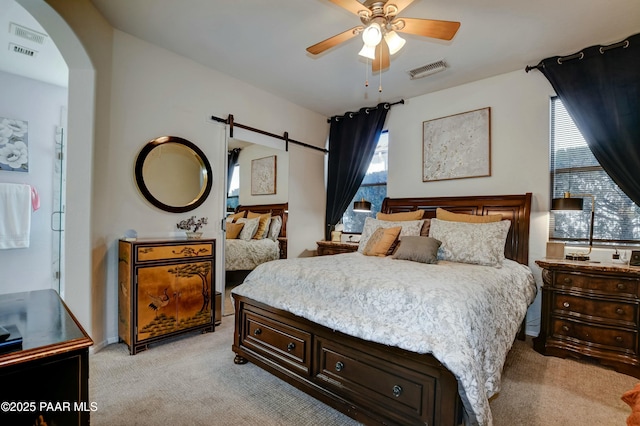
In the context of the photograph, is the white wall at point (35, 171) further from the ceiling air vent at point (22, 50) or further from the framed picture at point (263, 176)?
the framed picture at point (263, 176)

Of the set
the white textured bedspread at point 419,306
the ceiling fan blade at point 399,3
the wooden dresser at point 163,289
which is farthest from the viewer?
the wooden dresser at point 163,289

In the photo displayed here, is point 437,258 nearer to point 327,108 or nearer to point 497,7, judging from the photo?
point 497,7

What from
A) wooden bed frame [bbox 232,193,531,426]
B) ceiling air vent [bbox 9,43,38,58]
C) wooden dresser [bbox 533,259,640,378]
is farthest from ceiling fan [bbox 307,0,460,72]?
ceiling air vent [bbox 9,43,38,58]

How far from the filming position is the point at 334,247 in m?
4.48

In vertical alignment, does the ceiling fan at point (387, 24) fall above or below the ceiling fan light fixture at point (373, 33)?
above

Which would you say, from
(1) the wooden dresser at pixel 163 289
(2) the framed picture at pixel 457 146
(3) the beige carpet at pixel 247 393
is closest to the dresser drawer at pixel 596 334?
(3) the beige carpet at pixel 247 393

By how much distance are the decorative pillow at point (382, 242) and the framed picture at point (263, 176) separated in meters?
1.68

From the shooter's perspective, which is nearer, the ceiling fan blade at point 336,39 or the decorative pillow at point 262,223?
the ceiling fan blade at point 336,39

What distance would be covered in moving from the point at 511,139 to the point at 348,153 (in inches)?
85.9

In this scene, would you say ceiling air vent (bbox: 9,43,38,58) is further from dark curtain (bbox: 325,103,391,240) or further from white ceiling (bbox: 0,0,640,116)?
dark curtain (bbox: 325,103,391,240)

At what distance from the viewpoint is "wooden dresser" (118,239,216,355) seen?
2.65m

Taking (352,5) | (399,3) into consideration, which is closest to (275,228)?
(352,5)

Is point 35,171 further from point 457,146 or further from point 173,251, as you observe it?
point 457,146

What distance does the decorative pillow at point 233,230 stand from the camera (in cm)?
372
